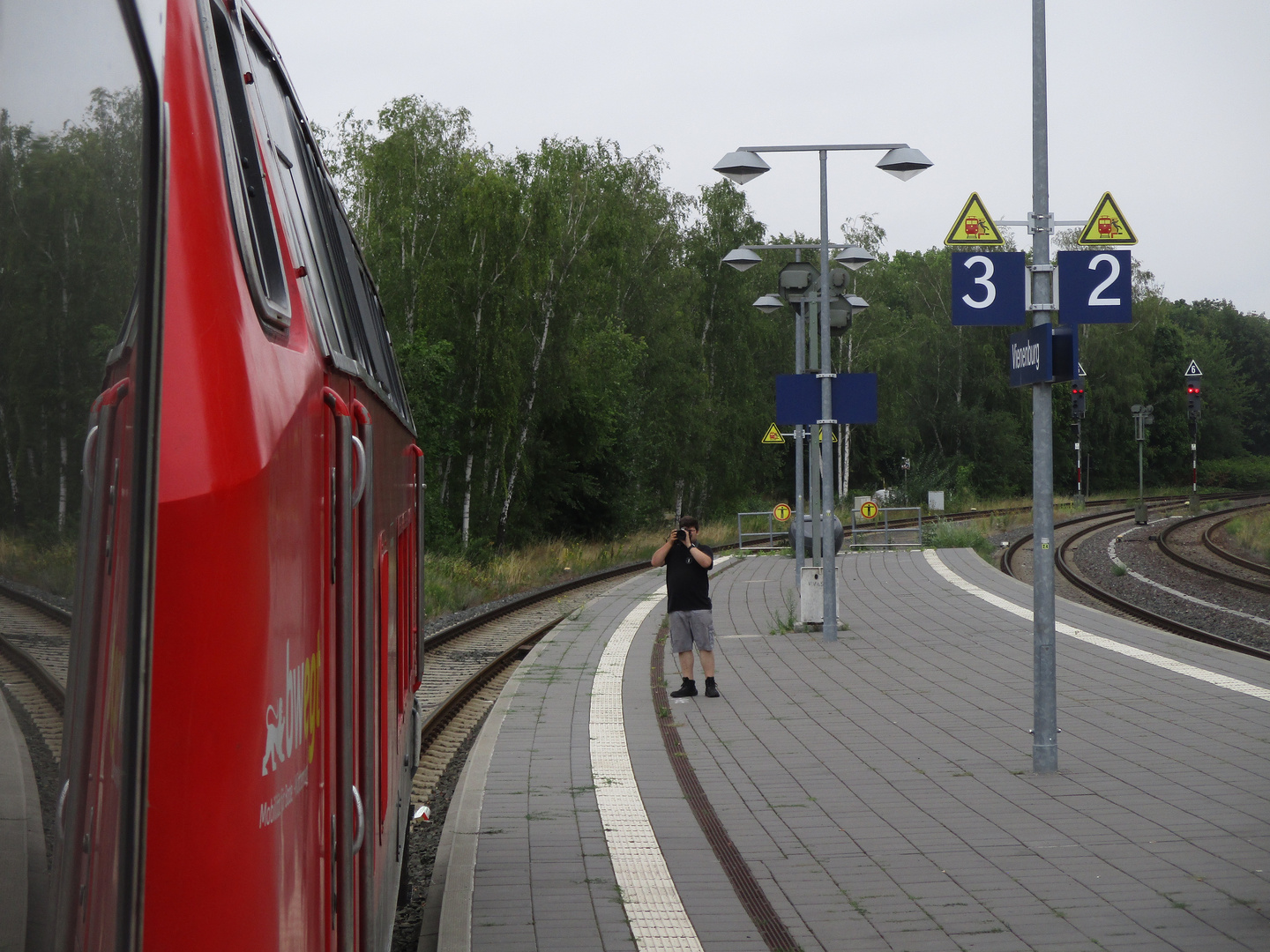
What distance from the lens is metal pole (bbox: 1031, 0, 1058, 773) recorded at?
7.73 metres

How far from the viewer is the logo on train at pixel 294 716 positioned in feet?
5.57

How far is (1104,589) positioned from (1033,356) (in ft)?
50.0

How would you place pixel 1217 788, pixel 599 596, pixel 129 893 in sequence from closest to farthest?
1. pixel 129 893
2. pixel 1217 788
3. pixel 599 596

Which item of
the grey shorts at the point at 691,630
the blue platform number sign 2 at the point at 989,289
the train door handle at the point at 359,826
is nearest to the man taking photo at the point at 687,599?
the grey shorts at the point at 691,630

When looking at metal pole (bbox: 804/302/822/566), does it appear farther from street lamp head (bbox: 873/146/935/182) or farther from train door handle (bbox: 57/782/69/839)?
train door handle (bbox: 57/782/69/839)

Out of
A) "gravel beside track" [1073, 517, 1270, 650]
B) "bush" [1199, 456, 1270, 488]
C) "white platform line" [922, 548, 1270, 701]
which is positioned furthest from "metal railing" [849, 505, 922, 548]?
"bush" [1199, 456, 1270, 488]

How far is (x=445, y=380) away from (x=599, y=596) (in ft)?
39.6

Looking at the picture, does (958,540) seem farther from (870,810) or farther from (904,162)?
(870,810)

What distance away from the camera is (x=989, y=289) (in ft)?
26.3

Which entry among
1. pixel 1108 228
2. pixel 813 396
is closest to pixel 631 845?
pixel 1108 228

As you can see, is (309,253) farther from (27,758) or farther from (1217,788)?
(1217,788)

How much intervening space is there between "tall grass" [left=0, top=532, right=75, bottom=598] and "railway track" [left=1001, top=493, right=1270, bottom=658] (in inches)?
580

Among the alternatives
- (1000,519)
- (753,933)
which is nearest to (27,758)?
(753,933)

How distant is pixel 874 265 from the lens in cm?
5806
